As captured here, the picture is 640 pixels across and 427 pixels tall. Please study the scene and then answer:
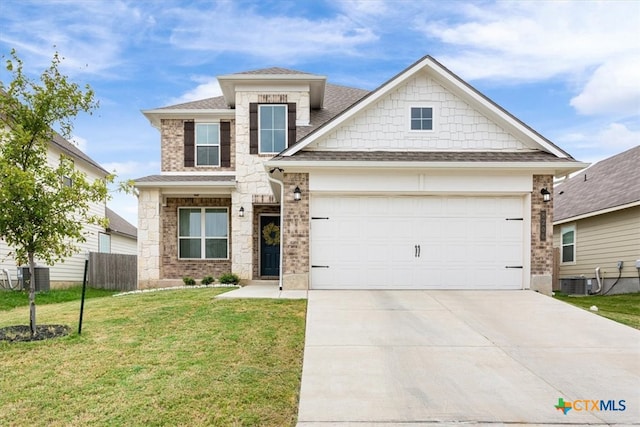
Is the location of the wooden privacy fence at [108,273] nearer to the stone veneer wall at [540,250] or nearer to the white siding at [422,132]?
the white siding at [422,132]

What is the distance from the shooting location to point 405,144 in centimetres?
1212

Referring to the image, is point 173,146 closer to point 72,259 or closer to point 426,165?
point 72,259

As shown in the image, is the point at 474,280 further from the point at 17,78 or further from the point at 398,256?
the point at 17,78

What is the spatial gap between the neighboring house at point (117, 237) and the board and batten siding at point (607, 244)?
69.5 ft

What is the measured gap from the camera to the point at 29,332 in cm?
822

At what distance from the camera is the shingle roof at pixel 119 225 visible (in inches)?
994

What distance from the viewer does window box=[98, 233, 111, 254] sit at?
23.2 meters

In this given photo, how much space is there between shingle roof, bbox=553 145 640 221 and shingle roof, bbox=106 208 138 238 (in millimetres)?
21556

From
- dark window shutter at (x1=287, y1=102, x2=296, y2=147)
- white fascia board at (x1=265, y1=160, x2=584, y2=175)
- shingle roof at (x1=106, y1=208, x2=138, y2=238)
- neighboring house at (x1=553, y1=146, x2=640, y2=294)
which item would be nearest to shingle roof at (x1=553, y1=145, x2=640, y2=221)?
neighboring house at (x1=553, y1=146, x2=640, y2=294)

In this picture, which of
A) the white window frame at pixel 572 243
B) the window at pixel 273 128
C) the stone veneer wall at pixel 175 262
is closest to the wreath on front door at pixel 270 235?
the stone veneer wall at pixel 175 262

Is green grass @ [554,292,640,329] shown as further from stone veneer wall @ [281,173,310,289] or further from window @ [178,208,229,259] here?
window @ [178,208,229,259]

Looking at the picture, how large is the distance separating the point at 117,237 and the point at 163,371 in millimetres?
21920

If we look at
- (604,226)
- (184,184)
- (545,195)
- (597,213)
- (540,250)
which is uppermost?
(184,184)

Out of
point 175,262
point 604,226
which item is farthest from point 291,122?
point 604,226
